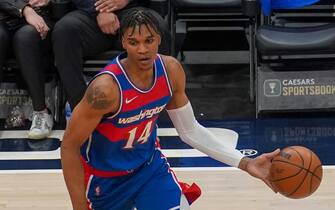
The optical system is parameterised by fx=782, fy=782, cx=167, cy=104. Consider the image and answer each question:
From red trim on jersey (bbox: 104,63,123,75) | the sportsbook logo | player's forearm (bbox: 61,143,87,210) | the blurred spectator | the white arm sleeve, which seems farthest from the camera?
the sportsbook logo

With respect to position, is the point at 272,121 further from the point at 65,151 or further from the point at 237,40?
the point at 65,151

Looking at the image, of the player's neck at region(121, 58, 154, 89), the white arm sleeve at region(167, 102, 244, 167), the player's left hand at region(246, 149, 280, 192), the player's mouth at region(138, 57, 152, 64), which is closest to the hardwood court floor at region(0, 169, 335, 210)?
the white arm sleeve at region(167, 102, 244, 167)

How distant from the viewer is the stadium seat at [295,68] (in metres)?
5.13

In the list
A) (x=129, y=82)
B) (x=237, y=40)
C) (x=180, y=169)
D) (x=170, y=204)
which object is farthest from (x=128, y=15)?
(x=237, y=40)

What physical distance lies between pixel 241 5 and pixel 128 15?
9.80ft

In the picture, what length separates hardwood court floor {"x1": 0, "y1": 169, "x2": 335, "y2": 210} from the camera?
3.96m

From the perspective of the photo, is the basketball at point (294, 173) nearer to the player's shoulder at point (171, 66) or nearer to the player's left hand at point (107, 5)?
the player's shoulder at point (171, 66)

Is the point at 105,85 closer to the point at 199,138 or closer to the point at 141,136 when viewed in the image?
the point at 141,136

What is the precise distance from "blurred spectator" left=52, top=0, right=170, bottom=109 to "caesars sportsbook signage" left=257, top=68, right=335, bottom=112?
2.52ft

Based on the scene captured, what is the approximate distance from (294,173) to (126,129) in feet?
2.05

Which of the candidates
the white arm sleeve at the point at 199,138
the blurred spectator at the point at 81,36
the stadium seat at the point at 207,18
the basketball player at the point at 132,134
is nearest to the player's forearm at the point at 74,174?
the basketball player at the point at 132,134

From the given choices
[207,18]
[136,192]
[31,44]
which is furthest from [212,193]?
[207,18]

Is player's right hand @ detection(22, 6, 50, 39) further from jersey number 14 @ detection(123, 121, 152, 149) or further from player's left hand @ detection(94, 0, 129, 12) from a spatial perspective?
jersey number 14 @ detection(123, 121, 152, 149)

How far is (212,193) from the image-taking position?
412 centimetres
